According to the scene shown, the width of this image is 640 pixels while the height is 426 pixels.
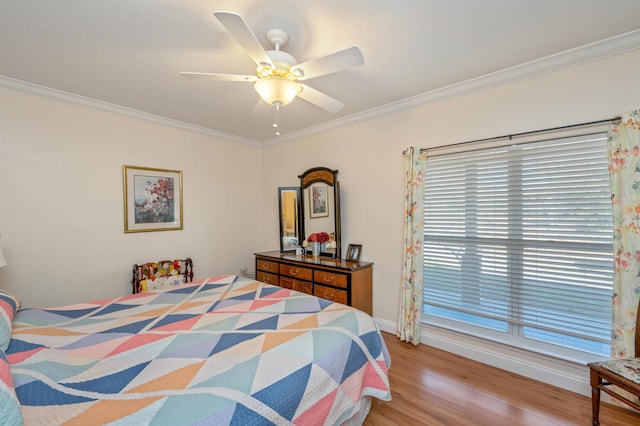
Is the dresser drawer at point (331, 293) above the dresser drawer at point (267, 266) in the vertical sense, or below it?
below

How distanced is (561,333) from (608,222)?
0.91m

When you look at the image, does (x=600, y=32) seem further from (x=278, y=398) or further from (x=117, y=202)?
(x=117, y=202)

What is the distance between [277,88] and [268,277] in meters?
2.55

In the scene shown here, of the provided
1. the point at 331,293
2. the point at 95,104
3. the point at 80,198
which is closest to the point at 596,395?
the point at 331,293

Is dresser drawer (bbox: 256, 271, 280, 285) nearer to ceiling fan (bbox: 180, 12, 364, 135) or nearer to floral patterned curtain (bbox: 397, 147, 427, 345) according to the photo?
floral patterned curtain (bbox: 397, 147, 427, 345)

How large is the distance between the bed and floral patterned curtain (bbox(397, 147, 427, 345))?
1.17 meters

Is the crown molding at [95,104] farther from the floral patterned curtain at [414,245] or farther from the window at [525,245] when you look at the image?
the window at [525,245]

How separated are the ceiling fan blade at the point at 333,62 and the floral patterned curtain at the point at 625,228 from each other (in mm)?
→ 1907

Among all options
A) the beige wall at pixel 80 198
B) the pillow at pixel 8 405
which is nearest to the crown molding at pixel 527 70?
the beige wall at pixel 80 198

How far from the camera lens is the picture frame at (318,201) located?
11.9 feet

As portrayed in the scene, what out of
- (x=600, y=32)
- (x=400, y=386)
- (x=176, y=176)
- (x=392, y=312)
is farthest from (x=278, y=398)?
(x=176, y=176)

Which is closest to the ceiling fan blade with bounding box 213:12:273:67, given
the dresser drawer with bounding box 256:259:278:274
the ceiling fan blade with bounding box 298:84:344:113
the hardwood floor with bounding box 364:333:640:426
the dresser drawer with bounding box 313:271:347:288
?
the ceiling fan blade with bounding box 298:84:344:113

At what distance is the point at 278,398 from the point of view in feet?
3.52

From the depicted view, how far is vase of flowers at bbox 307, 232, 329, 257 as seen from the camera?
11.4 ft
